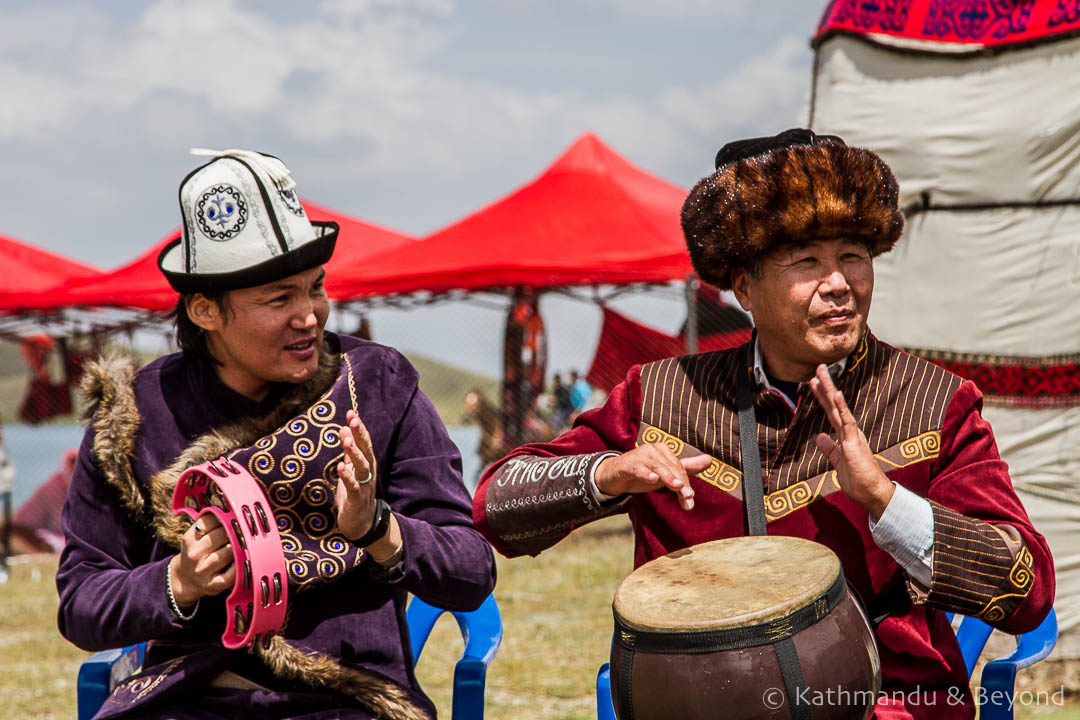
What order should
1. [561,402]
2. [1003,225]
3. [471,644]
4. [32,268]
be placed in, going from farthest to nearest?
[561,402] → [32,268] → [1003,225] → [471,644]

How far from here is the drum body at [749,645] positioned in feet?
6.55

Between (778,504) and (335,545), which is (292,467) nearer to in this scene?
(335,545)

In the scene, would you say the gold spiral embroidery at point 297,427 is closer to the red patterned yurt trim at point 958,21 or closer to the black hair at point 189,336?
the black hair at point 189,336

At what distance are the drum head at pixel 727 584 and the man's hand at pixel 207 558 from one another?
754 mm

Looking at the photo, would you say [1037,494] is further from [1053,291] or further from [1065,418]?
[1053,291]

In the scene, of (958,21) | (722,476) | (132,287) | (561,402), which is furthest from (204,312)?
(561,402)

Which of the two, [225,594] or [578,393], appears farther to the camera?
[578,393]

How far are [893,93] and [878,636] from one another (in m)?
3.35

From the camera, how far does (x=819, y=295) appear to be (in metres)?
2.43

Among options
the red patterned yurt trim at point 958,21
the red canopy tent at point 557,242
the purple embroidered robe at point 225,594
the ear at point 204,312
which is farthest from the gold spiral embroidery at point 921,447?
the red canopy tent at point 557,242

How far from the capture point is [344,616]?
2.49 m

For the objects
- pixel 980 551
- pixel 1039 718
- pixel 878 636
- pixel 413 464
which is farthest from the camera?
pixel 1039 718

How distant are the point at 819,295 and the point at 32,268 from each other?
43.6 feet

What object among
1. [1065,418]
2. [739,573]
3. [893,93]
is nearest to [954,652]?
[739,573]
